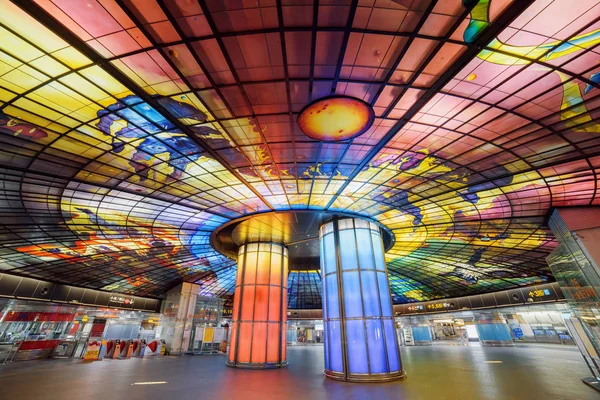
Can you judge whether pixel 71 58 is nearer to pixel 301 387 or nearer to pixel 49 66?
pixel 49 66

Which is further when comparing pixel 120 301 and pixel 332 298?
pixel 120 301

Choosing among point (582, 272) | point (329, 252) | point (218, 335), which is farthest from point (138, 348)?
point (582, 272)

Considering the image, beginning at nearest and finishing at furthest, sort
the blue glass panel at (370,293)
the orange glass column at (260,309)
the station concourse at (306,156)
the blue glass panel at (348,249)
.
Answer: the station concourse at (306,156) → the blue glass panel at (370,293) → the blue glass panel at (348,249) → the orange glass column at (260,309)

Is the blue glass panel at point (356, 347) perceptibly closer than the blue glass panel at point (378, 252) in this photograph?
Yes

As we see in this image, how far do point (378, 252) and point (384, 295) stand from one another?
2913 mm

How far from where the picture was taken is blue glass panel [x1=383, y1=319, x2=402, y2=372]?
15.1 metres

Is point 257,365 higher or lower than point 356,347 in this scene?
lower

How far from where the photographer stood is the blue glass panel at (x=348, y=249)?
57.8 feet

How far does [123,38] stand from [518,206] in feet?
76.6

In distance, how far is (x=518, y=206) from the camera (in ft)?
59.1

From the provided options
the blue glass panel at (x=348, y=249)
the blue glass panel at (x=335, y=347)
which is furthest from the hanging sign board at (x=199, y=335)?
the blue glass panel at (x=348, y=249)

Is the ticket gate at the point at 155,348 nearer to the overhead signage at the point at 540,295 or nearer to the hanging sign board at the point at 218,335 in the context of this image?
the hanging sign board at the point at 218,335

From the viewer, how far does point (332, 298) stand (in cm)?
1744

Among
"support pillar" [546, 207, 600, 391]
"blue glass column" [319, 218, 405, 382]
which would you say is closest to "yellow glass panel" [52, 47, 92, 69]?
"blue glass column" [319, 218, 405, 382]
